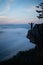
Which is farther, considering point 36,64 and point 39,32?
point 39,32

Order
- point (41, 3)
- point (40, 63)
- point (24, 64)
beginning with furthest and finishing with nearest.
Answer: point (41, 3) → point (24, 64) → point (40, 63)

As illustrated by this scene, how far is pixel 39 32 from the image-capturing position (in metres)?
32.7

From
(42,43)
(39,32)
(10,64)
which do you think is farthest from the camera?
(39,32)

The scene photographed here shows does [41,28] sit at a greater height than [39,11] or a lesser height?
lesser

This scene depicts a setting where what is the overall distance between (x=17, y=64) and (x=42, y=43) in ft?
46.6

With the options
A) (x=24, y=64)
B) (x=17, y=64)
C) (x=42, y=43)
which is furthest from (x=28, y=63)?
(x=42, y=43)

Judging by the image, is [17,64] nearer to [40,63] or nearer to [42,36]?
[40,63]

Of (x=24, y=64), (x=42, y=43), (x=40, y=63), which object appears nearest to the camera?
(x=40, y=63)

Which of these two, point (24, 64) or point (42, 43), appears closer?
point (24, 64)

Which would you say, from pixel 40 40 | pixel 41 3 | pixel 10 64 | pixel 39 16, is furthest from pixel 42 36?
pixel 10 64

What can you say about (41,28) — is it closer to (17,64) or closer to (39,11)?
(39,11)

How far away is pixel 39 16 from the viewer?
35562 millimetres

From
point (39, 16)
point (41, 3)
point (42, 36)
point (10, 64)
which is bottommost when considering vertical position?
point (10, 64)

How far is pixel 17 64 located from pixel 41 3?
21.8 m
